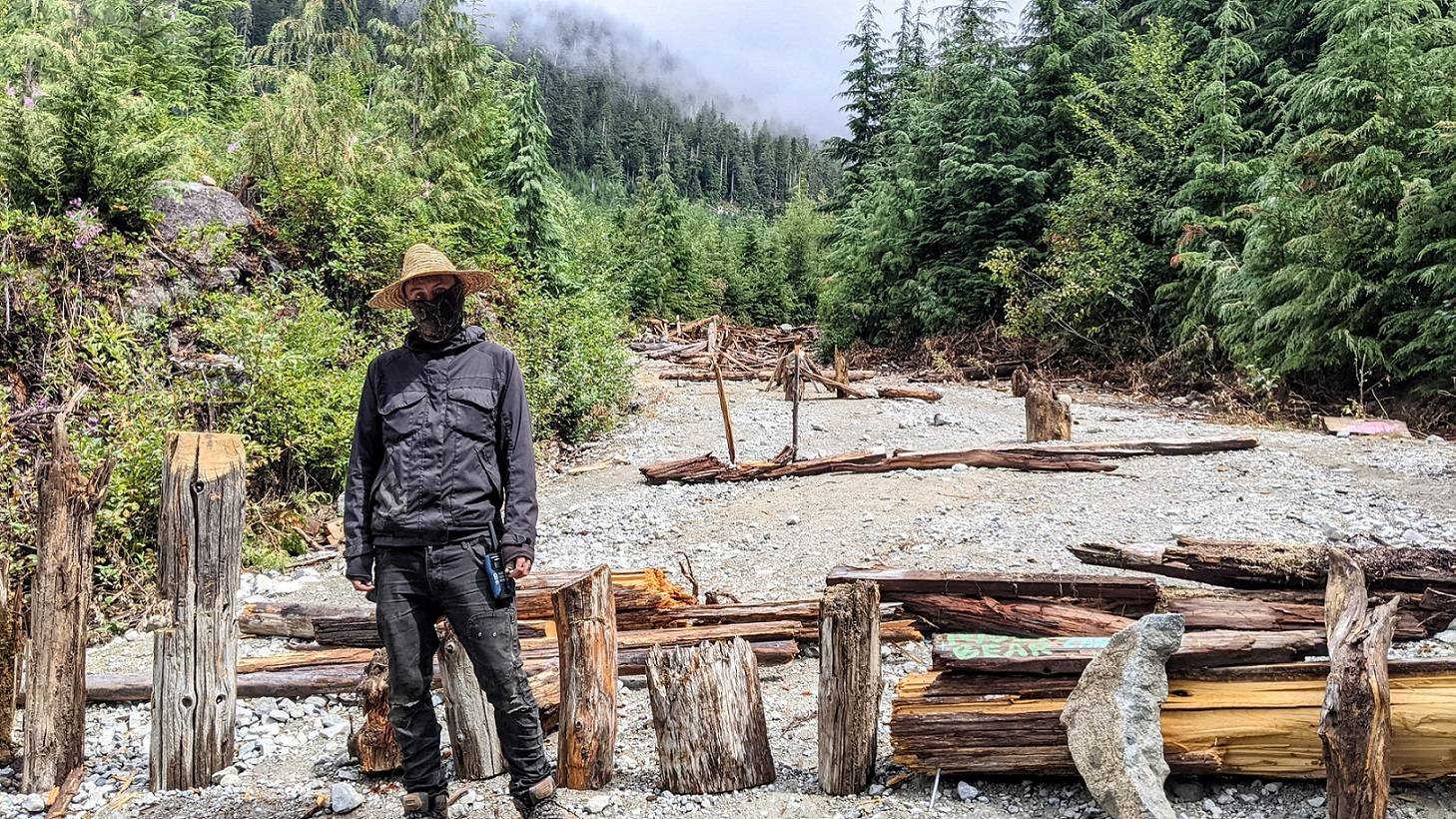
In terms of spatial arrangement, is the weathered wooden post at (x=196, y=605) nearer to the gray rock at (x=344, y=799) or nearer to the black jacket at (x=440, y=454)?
the gray rock at (x=344, y=799)

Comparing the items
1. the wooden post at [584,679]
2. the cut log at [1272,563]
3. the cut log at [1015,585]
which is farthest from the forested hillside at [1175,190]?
the wooden post at [584,679]

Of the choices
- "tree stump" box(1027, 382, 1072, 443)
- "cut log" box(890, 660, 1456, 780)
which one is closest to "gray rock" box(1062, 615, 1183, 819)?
"cut log" box(890, 660, 1456, 780)

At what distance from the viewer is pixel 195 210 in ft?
35.3

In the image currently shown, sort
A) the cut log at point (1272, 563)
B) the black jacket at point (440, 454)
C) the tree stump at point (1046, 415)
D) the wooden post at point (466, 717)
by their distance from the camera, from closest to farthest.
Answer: the black jacket at point (440, 454) < the wooden post at point (466, 717) < the cut log at point (1272, 563) < the tree stump at point (1046, 415)

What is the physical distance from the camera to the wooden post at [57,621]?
3562mm

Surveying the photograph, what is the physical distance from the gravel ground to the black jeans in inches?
13.6

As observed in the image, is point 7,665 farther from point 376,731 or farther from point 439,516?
point 439,516

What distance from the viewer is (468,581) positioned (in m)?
3.12

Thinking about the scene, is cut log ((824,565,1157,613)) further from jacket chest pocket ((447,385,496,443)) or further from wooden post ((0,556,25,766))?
wooden post ((0,556,25,766))

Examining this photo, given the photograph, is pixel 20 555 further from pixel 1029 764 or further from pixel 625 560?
pixel 1029 764

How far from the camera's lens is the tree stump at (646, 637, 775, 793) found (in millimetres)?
3414

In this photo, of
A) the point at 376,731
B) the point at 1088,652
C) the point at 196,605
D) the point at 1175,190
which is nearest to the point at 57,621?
the point at 196,605

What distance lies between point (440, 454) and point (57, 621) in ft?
6.70

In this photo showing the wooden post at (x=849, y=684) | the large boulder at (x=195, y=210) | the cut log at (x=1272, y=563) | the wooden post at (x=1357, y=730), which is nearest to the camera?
the wooden post at (x=1357, y=730)
